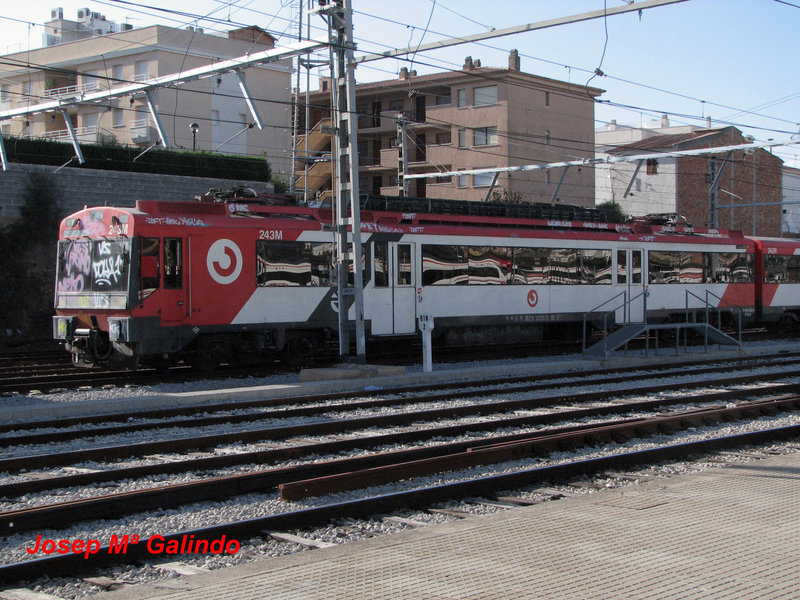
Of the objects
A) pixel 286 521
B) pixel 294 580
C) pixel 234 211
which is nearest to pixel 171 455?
pixel 286 521

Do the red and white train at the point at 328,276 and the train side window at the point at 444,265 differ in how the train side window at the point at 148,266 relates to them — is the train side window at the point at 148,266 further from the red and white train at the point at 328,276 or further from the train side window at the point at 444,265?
the train side window at the point at 444,265

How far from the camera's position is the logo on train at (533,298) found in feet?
70.9

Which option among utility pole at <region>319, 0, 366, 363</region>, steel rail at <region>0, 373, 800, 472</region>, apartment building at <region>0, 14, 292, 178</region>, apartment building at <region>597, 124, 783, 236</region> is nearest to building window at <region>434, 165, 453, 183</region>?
apartment building at <region>0, 14, 292, 178</region>

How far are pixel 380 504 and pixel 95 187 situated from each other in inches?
1020

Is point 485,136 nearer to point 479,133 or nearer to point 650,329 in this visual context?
point 479,133

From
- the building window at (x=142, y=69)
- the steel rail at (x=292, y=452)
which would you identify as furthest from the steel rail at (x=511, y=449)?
the building window at (x=142, y=69)

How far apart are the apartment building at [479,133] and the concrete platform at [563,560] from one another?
3872 centimetres

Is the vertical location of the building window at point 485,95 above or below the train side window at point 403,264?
above

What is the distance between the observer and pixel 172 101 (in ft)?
144

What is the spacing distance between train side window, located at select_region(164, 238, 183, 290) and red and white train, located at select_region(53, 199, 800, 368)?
21mm

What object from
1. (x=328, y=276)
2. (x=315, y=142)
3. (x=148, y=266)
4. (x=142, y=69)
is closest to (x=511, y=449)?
(x=148, y=266)

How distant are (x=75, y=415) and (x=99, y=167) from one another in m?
20.7

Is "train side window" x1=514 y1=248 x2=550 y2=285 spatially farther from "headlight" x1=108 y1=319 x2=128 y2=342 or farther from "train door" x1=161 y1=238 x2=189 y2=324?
"headlight" x1=108 y1=319 x2=128 y2=342

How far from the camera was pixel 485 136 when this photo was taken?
1972 inches
